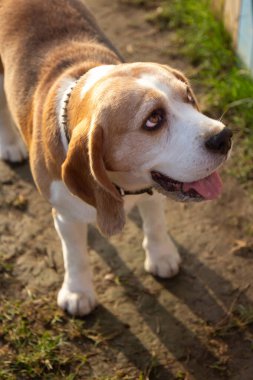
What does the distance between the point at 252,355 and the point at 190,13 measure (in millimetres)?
3149

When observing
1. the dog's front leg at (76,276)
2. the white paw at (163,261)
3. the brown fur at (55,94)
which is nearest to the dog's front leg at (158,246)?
the white paw at (163,261)

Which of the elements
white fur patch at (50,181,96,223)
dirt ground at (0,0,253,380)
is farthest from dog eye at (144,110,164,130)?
dirt ground at (0,0,253,380)

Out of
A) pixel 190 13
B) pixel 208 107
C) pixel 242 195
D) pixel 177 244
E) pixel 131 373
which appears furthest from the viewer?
pixel 190 13

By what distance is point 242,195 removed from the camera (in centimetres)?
423

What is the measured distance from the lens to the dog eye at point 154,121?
2.74 m

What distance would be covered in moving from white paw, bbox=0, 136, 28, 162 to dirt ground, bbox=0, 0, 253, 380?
64mm

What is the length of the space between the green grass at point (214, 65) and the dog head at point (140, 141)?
5.04ft

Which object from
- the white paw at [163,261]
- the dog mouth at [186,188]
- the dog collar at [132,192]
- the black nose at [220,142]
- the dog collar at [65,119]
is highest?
the black nose at [220,142]

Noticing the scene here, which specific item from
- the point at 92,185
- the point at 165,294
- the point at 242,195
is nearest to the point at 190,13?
the point at 242,195

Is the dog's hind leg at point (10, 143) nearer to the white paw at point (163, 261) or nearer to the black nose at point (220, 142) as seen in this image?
the white paw at point (163, 261)

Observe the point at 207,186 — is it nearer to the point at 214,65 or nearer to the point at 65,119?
the point at 65,119

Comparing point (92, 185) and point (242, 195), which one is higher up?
point (92, 185)

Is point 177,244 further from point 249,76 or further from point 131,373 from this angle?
point 249,76

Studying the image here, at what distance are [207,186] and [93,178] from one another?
51 centimetres
